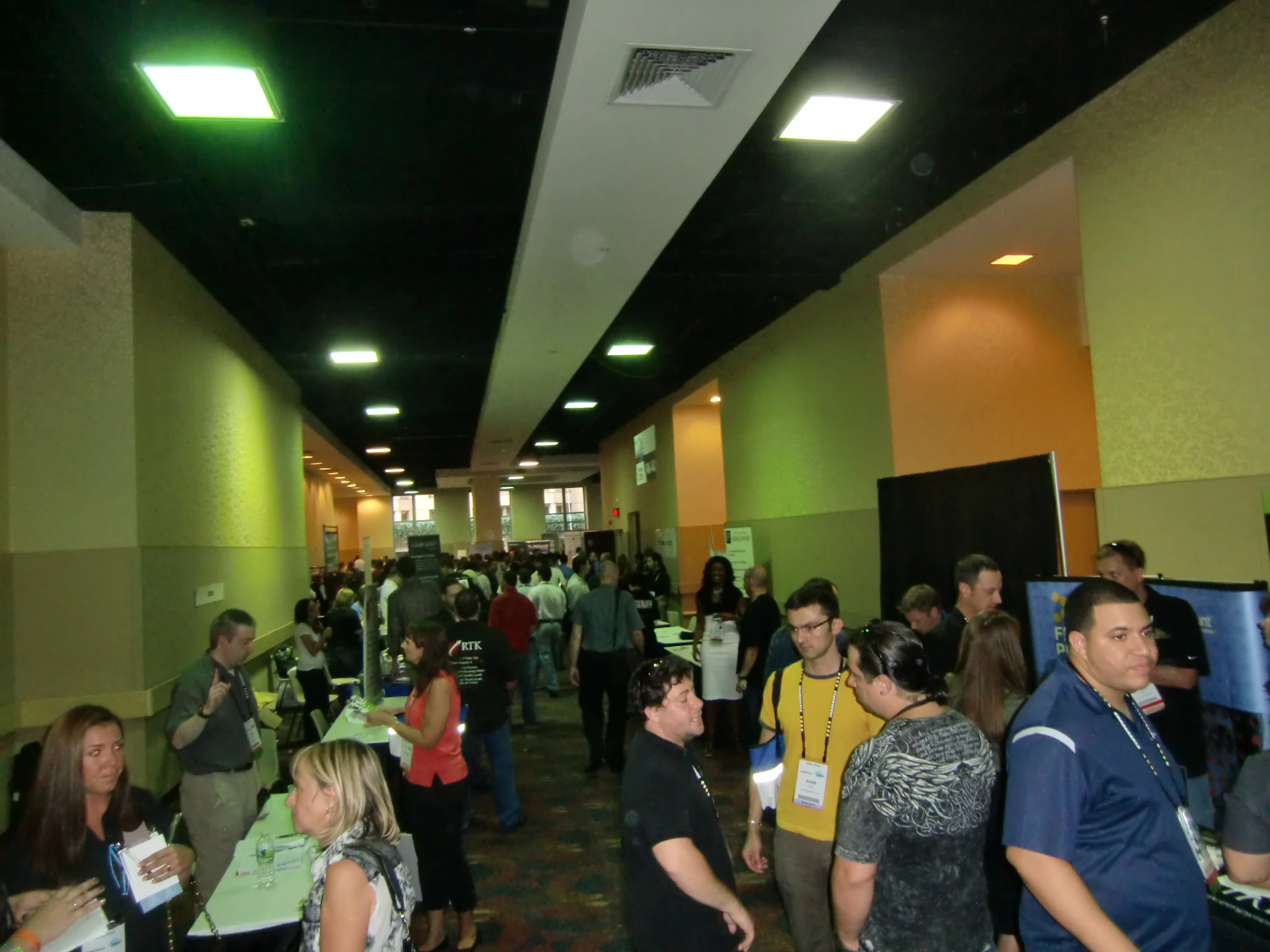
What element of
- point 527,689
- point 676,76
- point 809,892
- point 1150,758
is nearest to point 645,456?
point 527,689

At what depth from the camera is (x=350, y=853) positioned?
1948 mm

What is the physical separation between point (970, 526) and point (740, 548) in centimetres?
357

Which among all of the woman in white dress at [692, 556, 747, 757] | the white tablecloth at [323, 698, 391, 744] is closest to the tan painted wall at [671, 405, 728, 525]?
the woman in white dress at [692, 556, 747, 757]

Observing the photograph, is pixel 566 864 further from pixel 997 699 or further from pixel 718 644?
pixel 997 699

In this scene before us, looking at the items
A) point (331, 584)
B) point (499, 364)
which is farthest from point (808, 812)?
point (331, 584)

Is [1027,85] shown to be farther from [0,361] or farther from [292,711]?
[292,711]

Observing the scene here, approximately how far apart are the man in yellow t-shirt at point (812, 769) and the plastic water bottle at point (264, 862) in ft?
5.37

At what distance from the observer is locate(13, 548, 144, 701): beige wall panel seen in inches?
160

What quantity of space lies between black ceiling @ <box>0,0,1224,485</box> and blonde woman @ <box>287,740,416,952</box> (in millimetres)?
2488

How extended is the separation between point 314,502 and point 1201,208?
18.3 m

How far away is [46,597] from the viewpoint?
4105 mm

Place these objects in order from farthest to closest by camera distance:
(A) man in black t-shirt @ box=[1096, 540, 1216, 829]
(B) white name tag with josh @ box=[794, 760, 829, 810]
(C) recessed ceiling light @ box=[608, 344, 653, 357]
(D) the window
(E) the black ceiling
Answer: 1. (D) the window
2. (C) recessed ceiling light @ box=[608, 344, 653, 357]
3. (E) the black ceiling
4. (A) man in black t-shirt @ box=[1096, 540, 1216, 829]
5. (B) white name tag with josh @ box=[794, 760, 829, 810]

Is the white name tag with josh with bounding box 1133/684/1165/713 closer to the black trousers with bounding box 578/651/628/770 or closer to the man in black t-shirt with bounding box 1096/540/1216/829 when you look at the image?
the man in black t-shirt with bounding box 1096/540/1216/829

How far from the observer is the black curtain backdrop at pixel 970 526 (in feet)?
13.9
